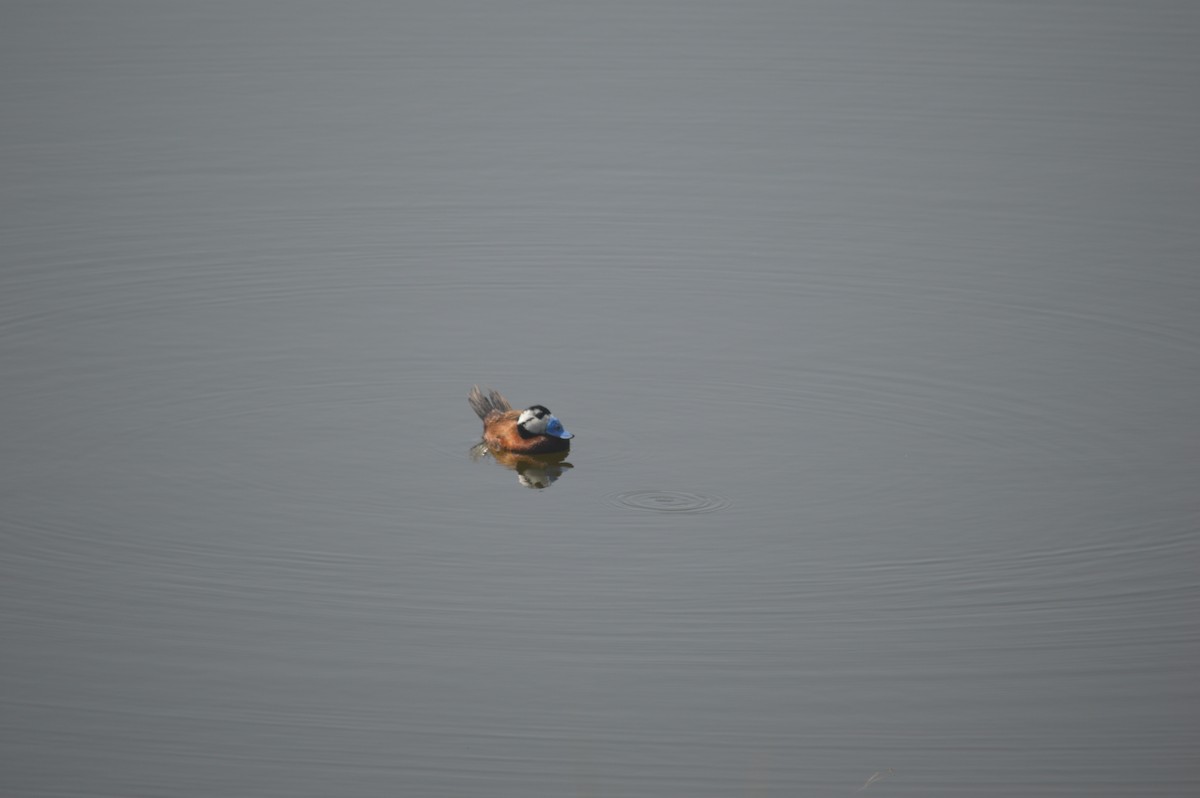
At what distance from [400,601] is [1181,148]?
14164 millimetres

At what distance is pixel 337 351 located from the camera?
631 inches

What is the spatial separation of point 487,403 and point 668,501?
2216 millimetres

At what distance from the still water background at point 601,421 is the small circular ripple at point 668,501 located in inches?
1.4

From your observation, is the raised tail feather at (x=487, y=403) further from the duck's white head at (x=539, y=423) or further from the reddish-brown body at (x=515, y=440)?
the duck's white head at (x=539, y=423)

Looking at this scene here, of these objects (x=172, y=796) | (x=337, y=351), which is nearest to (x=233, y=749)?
(x=172, y=796)

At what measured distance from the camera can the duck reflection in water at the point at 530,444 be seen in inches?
543

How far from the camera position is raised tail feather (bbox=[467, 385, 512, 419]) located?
14.5m

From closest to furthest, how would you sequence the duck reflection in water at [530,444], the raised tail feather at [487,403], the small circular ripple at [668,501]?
the small circular ripple at [668,501], the duck reflection in water at [530,444], the raised tail feather at [487,403]

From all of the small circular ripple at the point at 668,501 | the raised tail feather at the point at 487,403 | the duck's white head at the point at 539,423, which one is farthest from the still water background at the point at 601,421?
the duck's white head at the point at 539,423

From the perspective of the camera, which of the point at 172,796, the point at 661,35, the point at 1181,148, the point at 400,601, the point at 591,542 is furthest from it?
the point at 661,35

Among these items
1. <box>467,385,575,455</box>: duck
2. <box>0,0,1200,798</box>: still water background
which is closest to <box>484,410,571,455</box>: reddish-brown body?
<box>467,385,575,455</box>: duck

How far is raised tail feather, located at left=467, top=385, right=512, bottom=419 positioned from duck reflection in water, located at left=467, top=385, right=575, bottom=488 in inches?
9.7

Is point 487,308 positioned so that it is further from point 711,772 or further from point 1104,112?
point 1104,112

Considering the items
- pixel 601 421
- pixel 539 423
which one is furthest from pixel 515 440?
pixel 601 421
